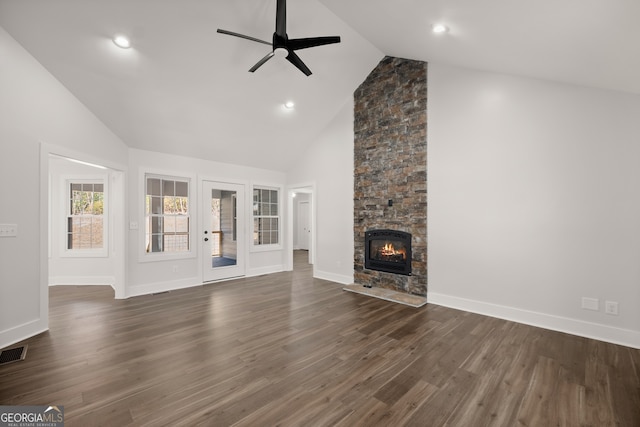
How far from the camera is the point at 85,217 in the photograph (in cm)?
564

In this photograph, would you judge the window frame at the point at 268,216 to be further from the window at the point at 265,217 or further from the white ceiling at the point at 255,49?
the white ceiling at the point at 255,49

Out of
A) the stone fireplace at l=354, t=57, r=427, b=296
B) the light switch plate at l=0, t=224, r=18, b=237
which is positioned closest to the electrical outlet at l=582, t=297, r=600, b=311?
the stone fireplace at l=354, t=57, r=427, b=296

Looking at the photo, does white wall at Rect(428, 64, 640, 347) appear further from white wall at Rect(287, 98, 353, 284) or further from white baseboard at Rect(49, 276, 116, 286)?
white baseboard at Rect(49, 276, 116, 286)

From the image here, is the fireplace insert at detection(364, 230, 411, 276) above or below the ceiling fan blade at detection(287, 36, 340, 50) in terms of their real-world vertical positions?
below

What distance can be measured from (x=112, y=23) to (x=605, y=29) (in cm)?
452

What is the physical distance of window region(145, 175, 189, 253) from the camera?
5051mm

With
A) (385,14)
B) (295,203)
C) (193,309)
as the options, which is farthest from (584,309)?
(295,203)

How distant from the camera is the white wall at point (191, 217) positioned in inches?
188

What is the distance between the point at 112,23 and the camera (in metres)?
3.01

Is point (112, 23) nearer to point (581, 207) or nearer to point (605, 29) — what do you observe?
point (605, 29)

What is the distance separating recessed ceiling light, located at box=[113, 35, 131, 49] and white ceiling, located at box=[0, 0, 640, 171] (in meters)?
0.07

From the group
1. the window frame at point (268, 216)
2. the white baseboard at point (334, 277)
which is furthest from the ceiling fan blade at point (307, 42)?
the white baseboard at point (334, 277)

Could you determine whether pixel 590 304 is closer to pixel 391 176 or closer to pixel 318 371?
pixel 391 176

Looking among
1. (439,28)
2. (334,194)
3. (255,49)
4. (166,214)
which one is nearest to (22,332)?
(166,214)
